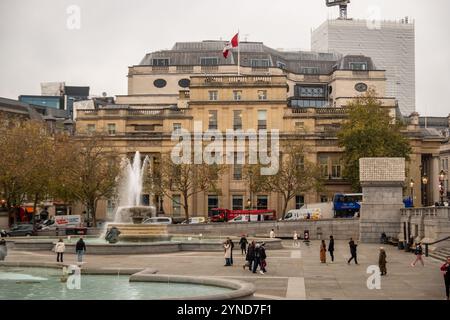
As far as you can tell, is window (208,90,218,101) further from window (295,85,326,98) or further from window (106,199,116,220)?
window (295,85,326,98)

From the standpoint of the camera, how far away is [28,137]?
69.9 metres

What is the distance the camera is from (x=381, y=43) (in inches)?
5600

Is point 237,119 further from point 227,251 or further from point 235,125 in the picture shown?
point 227,251

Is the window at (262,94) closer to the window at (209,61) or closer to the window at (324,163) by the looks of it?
the window at (324,163)

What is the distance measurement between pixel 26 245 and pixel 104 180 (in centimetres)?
2691

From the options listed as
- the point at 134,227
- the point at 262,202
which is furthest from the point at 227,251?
the point at 262,202

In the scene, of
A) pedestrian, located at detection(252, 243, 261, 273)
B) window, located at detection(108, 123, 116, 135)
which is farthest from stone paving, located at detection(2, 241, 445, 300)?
window, located at detection(108, 123, 116, 135)

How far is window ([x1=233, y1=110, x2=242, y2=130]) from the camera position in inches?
3622

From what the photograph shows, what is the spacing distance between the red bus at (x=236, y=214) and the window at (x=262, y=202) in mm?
6692

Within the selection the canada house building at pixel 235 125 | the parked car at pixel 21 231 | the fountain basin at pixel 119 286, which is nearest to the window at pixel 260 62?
the canada house building at pixel 235 125

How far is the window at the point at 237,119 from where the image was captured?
302ft

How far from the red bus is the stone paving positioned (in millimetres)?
27357
